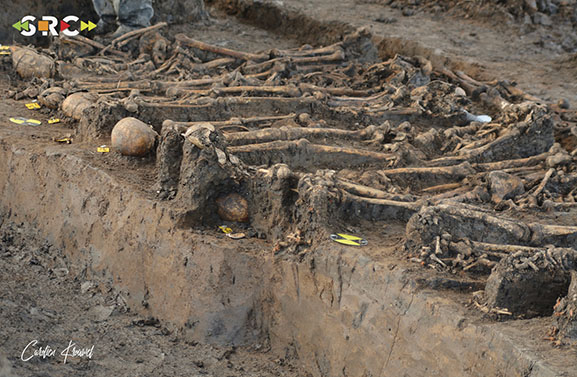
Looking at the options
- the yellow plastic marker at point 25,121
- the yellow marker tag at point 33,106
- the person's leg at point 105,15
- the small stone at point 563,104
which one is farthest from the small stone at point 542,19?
the yellow plastic marker at point 25,121

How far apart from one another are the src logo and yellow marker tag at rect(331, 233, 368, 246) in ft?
20.6

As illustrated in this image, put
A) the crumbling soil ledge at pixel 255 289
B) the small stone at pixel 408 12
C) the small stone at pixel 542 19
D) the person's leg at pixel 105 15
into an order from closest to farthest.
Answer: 1. the crumbling soil ledge at pixel 255 289
2. the person's leg at pixel 105 15
3. the small stone at pixel 542 19
4. the small stone at pixel 408 12

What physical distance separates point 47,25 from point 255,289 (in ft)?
22.1

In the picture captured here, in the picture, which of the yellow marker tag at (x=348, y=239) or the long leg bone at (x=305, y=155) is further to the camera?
the long leg bone at (x=305, y=155)

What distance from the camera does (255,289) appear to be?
5629 mm

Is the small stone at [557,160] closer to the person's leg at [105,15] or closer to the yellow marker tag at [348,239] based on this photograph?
the yellow marker tag at [348,239]

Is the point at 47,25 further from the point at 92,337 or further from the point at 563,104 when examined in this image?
the point at 563,104

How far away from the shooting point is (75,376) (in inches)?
199

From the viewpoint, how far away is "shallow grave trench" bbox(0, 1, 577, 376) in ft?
15.5

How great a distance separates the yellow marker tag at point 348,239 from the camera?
5.30 meters

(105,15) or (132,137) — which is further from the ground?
(105,15)

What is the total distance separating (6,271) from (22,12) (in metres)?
5.53

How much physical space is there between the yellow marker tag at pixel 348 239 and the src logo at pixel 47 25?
6293 mm

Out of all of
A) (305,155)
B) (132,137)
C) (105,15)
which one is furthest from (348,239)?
(105,15)
